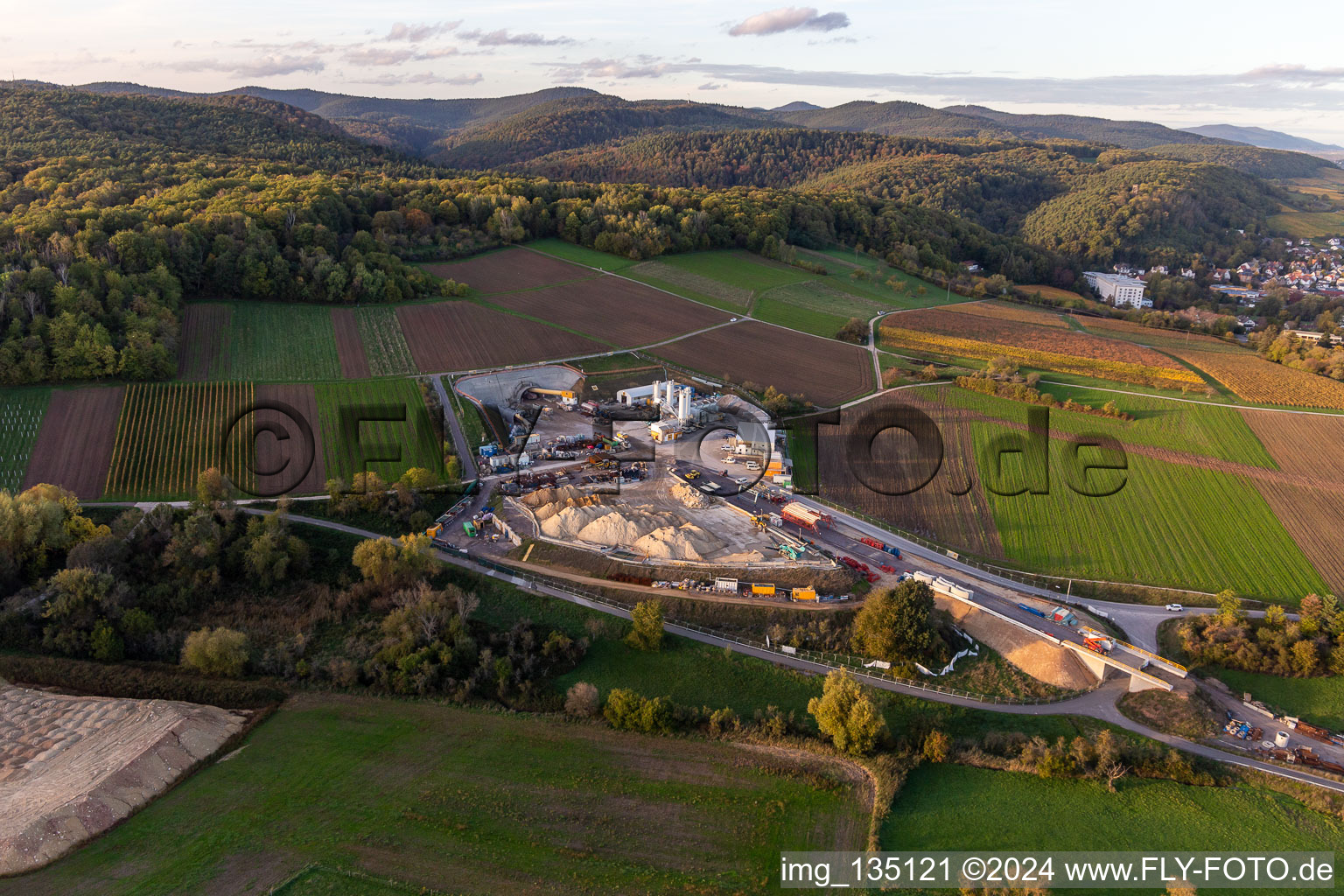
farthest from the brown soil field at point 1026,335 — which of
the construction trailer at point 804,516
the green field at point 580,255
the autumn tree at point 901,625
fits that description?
the autumn tree at point 901,625

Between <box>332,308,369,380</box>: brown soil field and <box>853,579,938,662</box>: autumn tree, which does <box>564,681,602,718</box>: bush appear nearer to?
<box>853,579,938,662</box>: autumn tree

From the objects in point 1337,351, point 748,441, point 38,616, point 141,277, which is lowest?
point 38,616

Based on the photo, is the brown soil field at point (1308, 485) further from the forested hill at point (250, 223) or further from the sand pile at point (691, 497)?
the forested hill at point (250, 223)

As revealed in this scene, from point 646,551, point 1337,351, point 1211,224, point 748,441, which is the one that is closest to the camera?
point 646,551

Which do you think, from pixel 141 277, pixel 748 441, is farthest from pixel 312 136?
pixel 748 441

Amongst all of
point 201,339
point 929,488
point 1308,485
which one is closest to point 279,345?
point 201,339

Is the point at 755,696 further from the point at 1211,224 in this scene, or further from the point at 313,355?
the point at 1211,224
